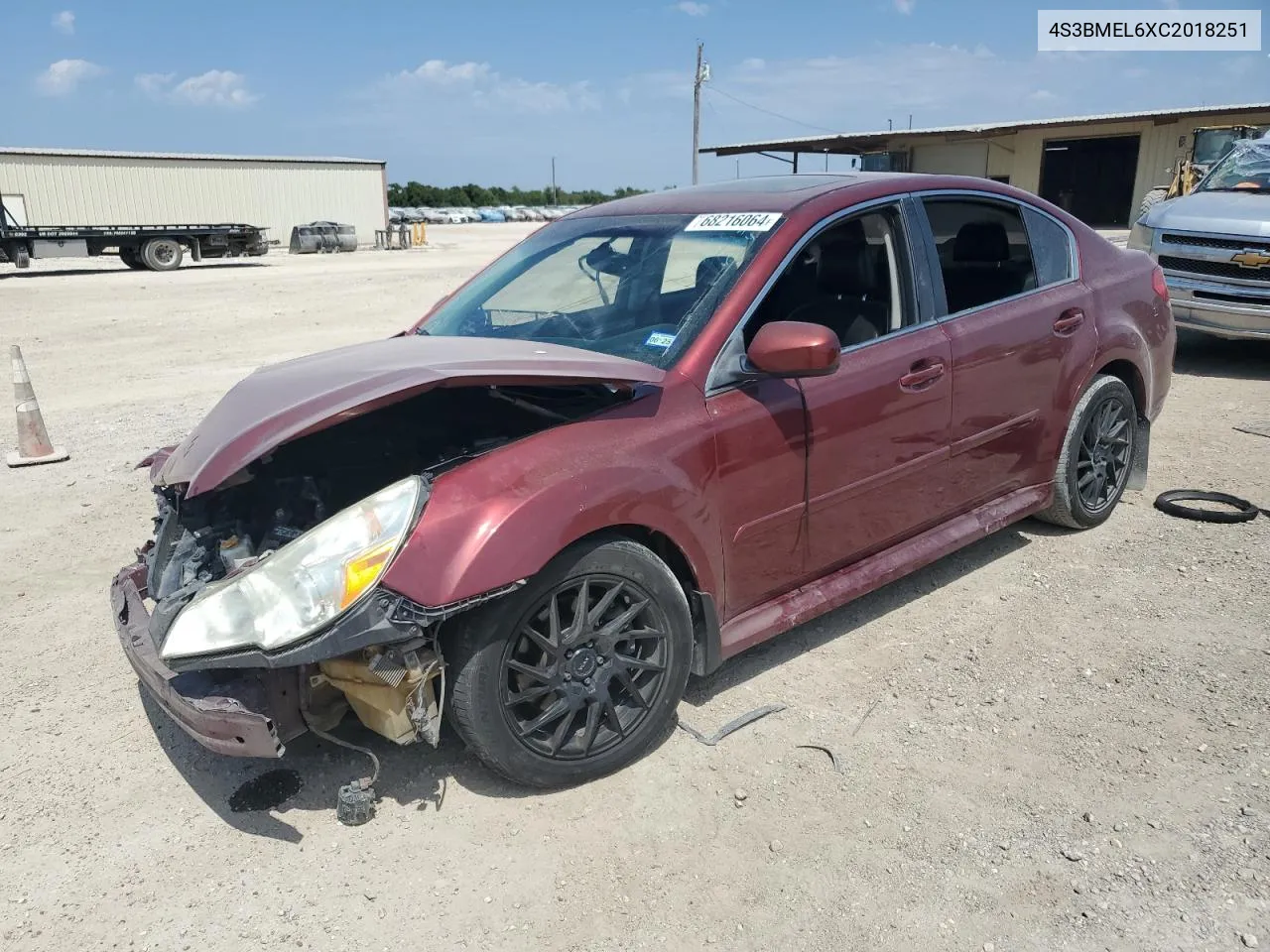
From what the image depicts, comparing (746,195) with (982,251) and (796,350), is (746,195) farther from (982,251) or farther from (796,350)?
(982,251)

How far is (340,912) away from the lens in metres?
2.49

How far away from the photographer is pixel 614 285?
12.4 feet

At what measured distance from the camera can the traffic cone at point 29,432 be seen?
6684 mm

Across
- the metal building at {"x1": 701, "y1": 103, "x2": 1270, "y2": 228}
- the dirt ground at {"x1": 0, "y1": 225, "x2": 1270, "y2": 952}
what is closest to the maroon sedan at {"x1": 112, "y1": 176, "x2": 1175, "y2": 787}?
the dirt ground at {"x1": 0, "y1": 225, "x2": 1270, "y2": 952}

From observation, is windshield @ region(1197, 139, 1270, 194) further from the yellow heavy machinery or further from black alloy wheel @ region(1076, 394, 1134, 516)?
black alloy wheel @ region(1076, 394, 1134, 516)

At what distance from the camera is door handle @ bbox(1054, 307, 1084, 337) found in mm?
4258

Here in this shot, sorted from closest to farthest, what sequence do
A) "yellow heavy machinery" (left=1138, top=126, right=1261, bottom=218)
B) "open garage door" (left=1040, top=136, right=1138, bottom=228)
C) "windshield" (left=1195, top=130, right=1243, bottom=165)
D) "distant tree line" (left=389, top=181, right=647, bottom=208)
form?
"yellow heavy machinery" (left=1138, top=126, right=1261, bottom=218) < "windshield" (left=1195, top=130, right=1243, bottom=165) < "open garage door" (left=1040, top=136, right=1138, bottom=228) < "distant tree line" (left=389, top=181, right=647, bottom=208)

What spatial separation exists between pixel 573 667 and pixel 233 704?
36.7 inches

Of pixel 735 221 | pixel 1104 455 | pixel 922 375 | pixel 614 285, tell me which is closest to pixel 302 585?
pixel 614 285

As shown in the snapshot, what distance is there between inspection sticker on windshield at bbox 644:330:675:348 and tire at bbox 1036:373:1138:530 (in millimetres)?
2247

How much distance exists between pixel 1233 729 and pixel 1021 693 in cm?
65

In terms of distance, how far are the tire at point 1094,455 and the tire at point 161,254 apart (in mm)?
28388

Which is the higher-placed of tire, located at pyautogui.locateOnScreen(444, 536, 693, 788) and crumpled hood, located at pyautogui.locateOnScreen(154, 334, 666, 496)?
crumpled hood, located at pyautogui.locateOnScreen(154, 334, 666, 496)

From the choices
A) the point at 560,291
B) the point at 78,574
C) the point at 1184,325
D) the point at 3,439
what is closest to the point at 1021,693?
the point at 560,291
